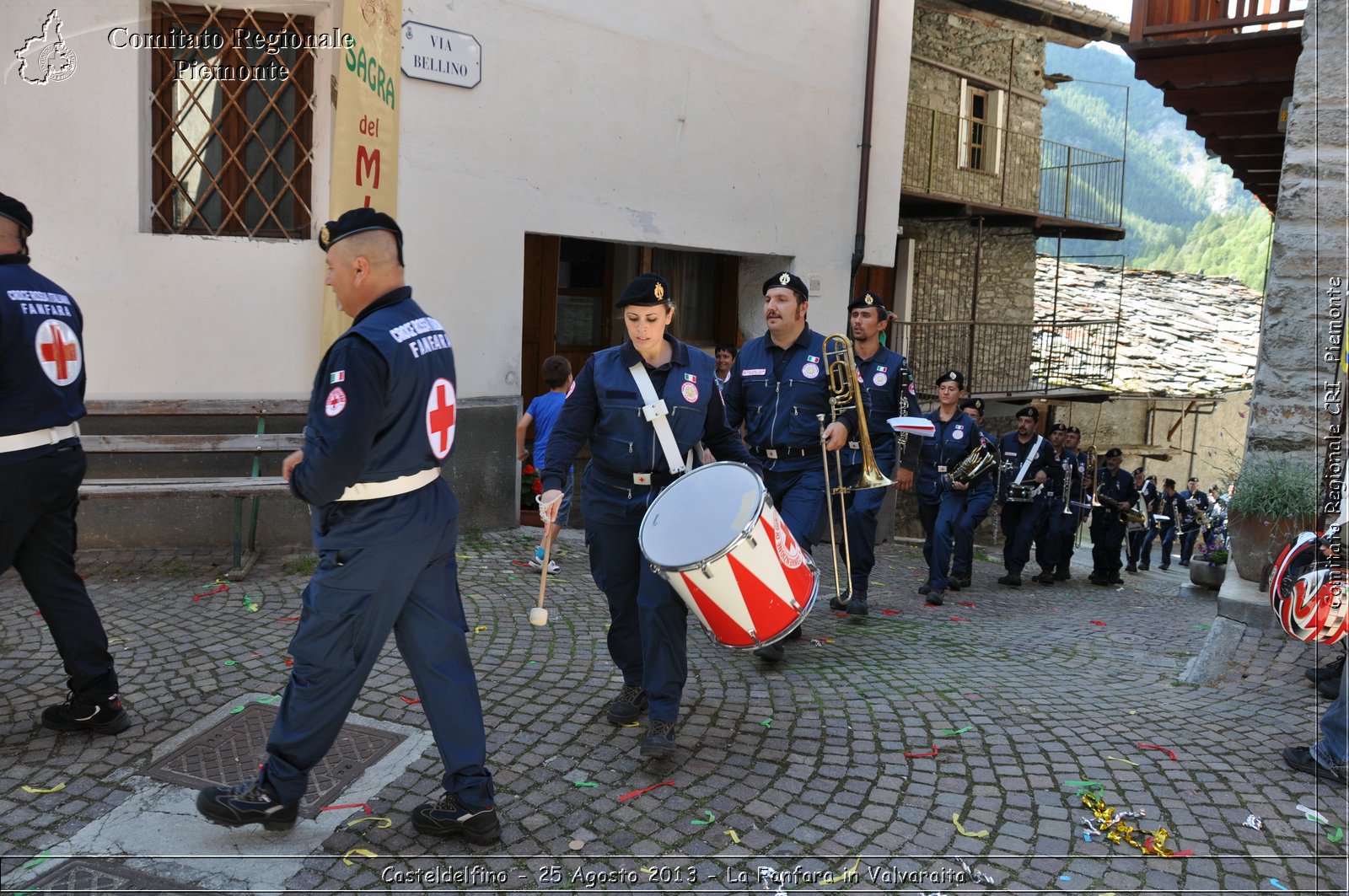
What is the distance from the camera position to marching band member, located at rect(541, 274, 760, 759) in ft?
13.9

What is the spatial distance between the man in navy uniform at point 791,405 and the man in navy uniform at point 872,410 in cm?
89

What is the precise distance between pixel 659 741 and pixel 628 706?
0.49 meters

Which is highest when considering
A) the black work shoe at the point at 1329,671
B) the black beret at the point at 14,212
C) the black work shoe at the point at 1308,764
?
the black beret at the point at 14,212

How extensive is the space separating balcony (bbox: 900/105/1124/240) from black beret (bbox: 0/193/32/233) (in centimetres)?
1367

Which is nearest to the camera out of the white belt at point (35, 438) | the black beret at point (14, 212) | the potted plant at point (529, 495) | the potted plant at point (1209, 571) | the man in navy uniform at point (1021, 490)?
the white belt at point (35, 438)

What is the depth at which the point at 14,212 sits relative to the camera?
13.7 feet

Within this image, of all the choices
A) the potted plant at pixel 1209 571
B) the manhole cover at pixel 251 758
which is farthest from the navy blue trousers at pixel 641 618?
the potted plant at pixel 1209 571

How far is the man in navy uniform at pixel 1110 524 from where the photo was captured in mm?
11320

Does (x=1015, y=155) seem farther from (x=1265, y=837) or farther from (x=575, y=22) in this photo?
(x=1265, y=837)

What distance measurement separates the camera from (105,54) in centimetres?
690

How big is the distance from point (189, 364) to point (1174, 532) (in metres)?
15.7

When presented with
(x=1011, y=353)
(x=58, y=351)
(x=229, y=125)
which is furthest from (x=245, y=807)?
(x=1011, y=353)

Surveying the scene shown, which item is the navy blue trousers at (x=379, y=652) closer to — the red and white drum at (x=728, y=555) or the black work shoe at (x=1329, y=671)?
the red and white drum at (x=728, y=555)

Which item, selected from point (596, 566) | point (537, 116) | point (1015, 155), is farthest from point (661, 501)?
point (1015, 155)
